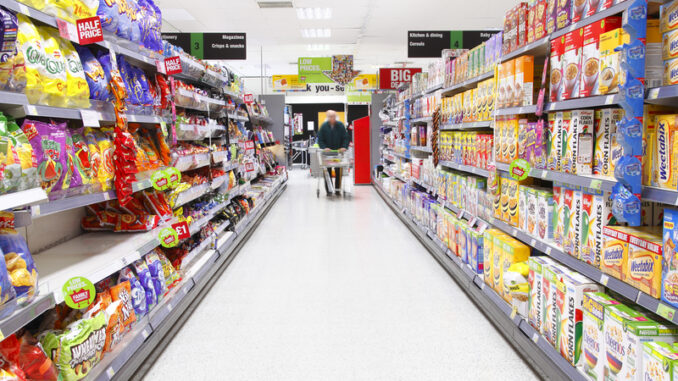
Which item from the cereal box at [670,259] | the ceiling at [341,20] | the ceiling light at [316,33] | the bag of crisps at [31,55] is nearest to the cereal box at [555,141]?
the cereal box at [670,259]

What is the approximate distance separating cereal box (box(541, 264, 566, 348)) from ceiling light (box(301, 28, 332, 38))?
1114 centimetres

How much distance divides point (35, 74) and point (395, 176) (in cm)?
642

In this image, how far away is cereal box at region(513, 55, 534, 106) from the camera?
2688 millimetres

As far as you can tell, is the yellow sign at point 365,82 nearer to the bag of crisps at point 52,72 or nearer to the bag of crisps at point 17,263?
the bag of crisps at point 52,72

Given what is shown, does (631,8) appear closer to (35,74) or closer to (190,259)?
(35,74)

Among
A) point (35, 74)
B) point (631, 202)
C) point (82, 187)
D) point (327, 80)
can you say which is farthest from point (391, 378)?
point (327, 80)

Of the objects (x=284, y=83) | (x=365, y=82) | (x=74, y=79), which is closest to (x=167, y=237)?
(x=74, y=79)

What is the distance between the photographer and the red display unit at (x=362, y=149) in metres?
10.9

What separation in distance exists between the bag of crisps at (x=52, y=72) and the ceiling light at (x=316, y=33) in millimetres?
11002

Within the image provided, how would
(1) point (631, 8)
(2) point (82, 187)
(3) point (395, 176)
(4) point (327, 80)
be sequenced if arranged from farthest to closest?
(4) point (327, 80) → (3) point (395, 176) → (2) point (82, 187) → (1) point (631, 8)

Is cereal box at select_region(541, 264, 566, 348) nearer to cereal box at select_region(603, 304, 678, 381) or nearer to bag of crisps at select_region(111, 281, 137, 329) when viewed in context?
cereal box at select_region(603, 304, 678, 381)

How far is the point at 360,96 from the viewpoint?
17328 millimetres

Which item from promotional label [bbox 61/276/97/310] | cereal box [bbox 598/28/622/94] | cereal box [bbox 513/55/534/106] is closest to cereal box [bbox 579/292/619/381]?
cereal box [bbox 598/28/622/94]

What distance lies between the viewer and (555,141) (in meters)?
2.35
